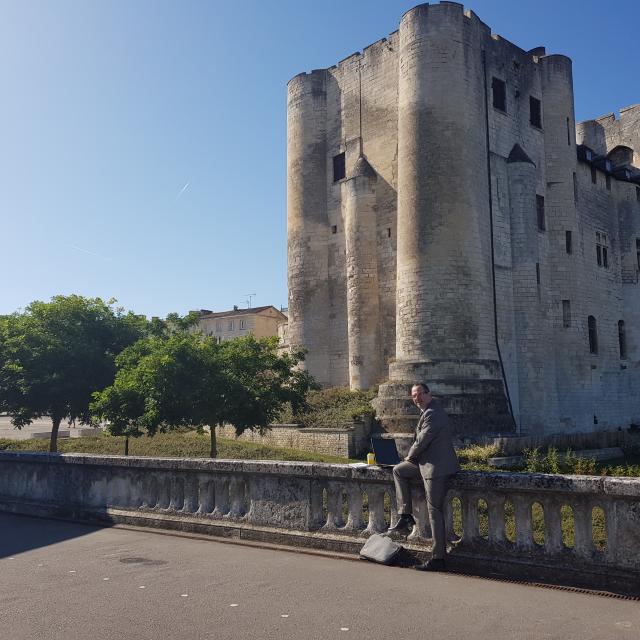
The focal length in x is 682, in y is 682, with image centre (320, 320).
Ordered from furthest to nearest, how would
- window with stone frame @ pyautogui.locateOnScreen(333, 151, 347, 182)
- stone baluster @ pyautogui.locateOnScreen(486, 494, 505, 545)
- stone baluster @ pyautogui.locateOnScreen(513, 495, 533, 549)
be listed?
window with stone frame @ pyautogui.locateOnScreen(333, 151, 347, 182) → stone baluster @ pyautogui.locateOnScreen(486, 494, 505, 545) → stone baluster @ pyautogui.locateOnScreen(513, 495, 533, 549)

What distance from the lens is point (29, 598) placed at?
567cm

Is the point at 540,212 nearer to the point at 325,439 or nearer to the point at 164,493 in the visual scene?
the point at 325,439

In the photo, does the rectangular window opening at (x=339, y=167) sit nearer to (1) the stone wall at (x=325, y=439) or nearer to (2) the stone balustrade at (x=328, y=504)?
Answer: (1) the stone wall at (x=325, y=439)

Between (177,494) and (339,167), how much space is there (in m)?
25.9

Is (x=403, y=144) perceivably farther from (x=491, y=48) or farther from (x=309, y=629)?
(x=309, y=629)

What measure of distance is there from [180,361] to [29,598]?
45.5 ft

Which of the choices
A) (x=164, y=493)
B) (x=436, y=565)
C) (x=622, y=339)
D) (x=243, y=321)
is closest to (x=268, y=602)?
(x=436, y=565)

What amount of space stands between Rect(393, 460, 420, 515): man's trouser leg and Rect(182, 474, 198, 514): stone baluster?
3.00 m

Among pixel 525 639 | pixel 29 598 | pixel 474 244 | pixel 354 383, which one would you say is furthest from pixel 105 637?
pixel 354 383

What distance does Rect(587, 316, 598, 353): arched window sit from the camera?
113 ft

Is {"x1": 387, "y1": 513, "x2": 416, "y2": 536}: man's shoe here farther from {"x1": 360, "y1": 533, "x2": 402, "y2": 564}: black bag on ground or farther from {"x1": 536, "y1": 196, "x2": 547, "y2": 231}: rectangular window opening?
{"x1": 536, "y1": 196, "x2": 547, "y2": 231}: rectangular window opening

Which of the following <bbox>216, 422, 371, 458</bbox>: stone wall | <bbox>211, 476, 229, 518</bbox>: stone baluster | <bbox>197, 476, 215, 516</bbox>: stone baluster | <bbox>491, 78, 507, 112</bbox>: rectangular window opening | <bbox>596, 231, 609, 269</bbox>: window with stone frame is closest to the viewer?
<bbox>211, 476, 229, 518</bbox>: stone baluster

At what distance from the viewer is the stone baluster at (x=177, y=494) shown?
8.64 m

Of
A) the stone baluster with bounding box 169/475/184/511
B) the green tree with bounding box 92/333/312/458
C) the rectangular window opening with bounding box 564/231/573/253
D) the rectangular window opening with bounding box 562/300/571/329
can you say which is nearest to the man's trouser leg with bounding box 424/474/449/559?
the stone baluster with bounding box 169/475/184/511
